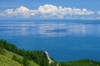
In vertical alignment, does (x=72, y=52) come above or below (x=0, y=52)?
below

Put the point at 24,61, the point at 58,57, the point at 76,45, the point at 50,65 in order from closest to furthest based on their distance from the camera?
the point at 24,61 < the point at 50,65 < the point at 58,57 < the point at 76,45

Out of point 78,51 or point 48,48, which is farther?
point 48,48

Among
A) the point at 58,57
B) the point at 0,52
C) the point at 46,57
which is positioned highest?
the point at 0,52

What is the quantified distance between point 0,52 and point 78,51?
2078 inches

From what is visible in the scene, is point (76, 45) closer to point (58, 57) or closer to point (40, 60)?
point (58, 57)

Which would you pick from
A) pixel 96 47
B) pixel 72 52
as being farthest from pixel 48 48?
pixel 96 47

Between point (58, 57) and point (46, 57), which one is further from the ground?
point (46, 57)

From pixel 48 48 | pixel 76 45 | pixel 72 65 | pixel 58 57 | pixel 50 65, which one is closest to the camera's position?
pixel 50 65

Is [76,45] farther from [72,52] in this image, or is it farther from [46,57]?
[46,57]

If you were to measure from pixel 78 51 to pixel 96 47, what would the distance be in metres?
15.6

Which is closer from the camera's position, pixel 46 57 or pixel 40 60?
pixel 40 60

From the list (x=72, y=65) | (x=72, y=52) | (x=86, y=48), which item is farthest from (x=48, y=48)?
(x=72, y=65)

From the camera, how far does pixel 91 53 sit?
6694cm

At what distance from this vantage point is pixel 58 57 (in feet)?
195
